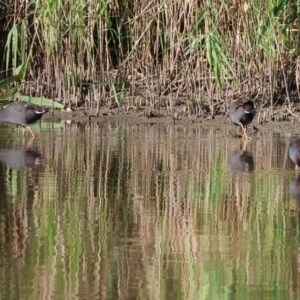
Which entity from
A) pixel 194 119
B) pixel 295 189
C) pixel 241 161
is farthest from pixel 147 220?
pixel 194 119

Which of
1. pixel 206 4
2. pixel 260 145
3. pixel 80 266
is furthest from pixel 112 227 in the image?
pixel 206 4

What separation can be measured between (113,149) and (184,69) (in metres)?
3.15

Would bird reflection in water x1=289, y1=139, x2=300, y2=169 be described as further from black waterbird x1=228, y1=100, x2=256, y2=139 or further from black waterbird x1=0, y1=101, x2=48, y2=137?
black waterbird x1=0, y1=101, x2=48, y2=137

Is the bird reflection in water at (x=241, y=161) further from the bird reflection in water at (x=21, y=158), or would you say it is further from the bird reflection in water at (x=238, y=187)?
the bird reflection in water at (x=21, y=158)

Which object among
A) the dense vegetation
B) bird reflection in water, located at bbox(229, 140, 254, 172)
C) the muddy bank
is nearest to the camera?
bird reflection in water, located at bbox(229, 140, 254, 172)

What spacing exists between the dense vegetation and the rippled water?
1.99 m

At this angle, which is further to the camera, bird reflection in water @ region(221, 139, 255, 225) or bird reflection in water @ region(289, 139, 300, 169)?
bird reflection in water @ region(289, 139, 300, 169)

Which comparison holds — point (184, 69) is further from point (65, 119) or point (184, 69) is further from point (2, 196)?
point (2, 196)

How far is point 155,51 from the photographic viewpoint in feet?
43.6

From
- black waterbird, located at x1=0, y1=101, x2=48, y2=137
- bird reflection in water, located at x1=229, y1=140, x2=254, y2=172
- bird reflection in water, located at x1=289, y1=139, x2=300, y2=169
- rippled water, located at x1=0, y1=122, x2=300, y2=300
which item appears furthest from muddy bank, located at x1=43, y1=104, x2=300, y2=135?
bird reflection in water, located at x1=289, y1=139, x2=300, y2=169

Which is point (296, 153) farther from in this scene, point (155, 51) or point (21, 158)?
point (155, 51)

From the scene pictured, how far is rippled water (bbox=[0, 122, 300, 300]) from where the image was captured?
16.8ft

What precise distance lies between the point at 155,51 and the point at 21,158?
4.11 m

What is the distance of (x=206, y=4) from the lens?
1230 cm
